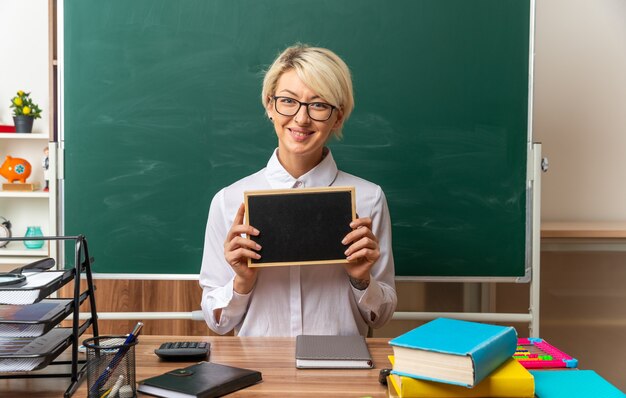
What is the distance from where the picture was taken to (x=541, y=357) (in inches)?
53.8

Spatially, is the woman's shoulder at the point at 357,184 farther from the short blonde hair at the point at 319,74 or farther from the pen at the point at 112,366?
the pen at the point at 112,366

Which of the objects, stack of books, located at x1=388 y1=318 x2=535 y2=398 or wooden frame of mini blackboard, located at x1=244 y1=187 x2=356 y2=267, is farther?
wooden frame of mini blackboard, located at x1=244 y1=187 x2=356 y2=267

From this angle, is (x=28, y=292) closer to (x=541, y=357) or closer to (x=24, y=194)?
(x=541, y=357)

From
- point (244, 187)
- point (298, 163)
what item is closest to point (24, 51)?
point (244, 187)

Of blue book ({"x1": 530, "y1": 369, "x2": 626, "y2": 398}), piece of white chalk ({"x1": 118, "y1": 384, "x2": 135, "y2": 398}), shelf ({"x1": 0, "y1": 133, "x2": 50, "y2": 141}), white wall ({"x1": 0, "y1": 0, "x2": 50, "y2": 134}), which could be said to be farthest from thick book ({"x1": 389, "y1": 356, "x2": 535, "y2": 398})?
white wall ({"x1": 0, "y1": 0, "x2": 50, "y2": 134})

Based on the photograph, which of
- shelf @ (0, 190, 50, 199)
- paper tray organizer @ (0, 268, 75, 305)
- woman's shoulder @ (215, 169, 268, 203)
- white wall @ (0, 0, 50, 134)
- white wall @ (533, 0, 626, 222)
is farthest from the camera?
white wall @ (0, 0, 50, 134)

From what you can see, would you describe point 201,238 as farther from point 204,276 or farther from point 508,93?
point 508,93

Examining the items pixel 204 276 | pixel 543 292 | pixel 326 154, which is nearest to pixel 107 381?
pixel 204 276

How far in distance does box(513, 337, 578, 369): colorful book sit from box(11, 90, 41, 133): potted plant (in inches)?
124

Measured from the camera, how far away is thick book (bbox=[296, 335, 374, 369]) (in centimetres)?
133

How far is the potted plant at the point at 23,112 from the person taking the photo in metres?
3.66

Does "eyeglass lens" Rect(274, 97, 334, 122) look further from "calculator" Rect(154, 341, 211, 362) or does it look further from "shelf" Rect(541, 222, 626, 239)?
"shelf" Rect(541, 222, 626, 239)

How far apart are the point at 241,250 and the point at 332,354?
363 mm

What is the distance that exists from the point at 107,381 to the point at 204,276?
2.44 ft
